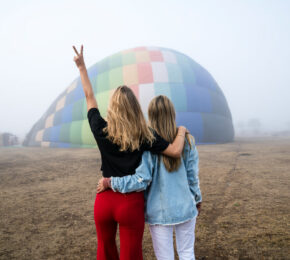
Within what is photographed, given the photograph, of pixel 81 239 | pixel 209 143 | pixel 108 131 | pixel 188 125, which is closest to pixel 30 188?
pixel 81 239

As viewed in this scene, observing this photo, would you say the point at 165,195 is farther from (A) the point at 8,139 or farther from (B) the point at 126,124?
(A) the point at 8,139

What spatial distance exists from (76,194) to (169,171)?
3.40 m

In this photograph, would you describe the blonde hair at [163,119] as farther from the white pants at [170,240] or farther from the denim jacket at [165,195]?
the white pants at [170,240]

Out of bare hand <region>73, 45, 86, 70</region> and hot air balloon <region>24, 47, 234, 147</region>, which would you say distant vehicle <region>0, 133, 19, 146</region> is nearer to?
hot air balloon <region>24, 47, 234, 147</region>

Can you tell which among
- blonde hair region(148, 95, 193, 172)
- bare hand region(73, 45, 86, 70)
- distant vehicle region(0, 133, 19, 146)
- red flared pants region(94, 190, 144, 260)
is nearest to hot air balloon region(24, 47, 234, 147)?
distant vehicle region(0, 133, 19, 146)

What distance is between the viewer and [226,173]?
583cm

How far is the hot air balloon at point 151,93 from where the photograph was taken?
540 inches

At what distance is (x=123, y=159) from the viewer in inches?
55.4

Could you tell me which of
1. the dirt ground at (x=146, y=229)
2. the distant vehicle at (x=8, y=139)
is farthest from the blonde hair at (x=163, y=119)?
the distant vehicle at (x=8, y=139)

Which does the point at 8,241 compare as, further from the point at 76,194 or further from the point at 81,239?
the point at 76,194

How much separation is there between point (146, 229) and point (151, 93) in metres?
11.0

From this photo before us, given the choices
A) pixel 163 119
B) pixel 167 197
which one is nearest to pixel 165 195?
pixel 167 197

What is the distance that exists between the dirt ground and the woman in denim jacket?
0.97 metres

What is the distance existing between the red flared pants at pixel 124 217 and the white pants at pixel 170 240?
166mm
